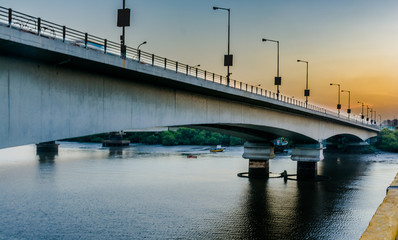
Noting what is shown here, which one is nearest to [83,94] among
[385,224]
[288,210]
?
[385,224]

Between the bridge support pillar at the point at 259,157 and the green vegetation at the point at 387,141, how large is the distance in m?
74.4

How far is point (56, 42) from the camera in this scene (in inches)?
637

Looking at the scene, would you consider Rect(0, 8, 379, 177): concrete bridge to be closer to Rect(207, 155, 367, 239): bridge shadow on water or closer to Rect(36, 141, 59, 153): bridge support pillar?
Rect(207, 155, 367, 239): bridge shadow on water

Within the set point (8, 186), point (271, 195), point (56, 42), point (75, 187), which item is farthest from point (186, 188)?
point (56, 42)

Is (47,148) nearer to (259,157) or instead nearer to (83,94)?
(259,157)

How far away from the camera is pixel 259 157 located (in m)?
52.9

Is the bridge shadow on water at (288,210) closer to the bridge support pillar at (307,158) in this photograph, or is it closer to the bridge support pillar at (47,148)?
the bridge support pillar at (307,158)

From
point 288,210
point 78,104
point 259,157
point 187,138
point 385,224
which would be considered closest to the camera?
point 385,224

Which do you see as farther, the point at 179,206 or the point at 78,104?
the point at 179,206

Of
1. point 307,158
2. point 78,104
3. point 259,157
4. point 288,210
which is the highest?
point 78,104

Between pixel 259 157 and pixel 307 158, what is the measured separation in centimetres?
688

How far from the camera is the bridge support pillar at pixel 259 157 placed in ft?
173

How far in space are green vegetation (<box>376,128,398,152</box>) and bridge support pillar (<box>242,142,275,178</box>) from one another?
74.4 metres

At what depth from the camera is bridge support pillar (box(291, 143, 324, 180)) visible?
177ft
